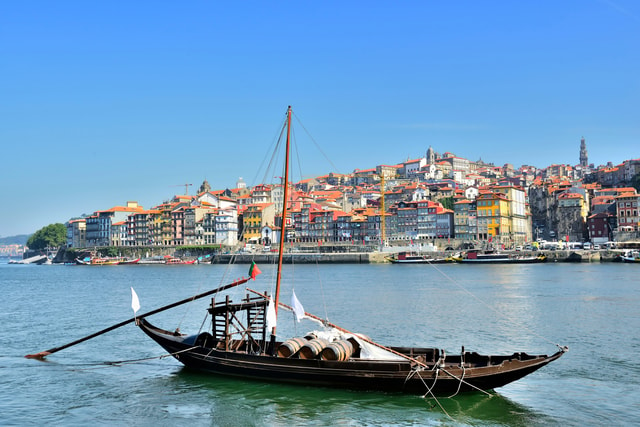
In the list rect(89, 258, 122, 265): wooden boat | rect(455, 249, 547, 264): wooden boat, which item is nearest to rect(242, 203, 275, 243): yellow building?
rect(89, 258, 122, 265): wooden boat

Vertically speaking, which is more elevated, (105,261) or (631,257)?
(105,261)

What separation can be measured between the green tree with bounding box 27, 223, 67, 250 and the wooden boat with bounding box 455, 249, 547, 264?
125970mm

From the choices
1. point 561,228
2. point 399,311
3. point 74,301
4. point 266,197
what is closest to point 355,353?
point 399,311

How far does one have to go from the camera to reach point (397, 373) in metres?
18.3

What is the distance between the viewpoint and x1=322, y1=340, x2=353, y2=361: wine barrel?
18984 millimetres

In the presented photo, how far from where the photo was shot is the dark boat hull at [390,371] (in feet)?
58.6

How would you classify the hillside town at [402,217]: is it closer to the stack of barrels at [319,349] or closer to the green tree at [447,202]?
the green tree at [447,202]

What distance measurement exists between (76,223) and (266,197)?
57122mm

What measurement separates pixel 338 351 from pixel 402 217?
11942cm

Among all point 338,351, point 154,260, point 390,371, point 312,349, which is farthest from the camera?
point 154,260

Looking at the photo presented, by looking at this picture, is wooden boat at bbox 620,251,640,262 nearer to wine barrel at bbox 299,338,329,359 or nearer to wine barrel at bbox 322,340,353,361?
wine barrel at bbox 322,340,353,361

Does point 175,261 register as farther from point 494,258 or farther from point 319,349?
point 319,349

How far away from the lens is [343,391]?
19062 millimetres

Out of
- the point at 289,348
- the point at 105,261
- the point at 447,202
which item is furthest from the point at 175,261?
the point at 289,348
